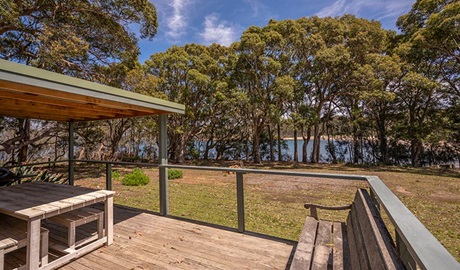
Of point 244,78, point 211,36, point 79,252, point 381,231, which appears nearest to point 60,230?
point 79,252

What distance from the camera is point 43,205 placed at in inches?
94.7

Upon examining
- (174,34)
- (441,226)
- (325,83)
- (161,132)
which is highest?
(174,34)

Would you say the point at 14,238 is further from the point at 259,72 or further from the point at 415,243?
the point at 259,72

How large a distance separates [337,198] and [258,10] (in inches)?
398

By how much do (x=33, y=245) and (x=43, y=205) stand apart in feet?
1.34

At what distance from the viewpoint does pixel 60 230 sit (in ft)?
10.6

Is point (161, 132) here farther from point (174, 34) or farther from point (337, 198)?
point (174, 34)

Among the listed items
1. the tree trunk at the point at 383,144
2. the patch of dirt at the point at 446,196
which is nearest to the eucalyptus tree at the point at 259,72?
the patch of dirt at the point at 446,196

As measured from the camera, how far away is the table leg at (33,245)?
213cm

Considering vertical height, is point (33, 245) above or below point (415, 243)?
below

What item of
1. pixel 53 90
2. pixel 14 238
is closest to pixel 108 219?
pixel 14 238

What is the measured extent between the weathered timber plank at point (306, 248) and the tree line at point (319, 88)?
8945mm

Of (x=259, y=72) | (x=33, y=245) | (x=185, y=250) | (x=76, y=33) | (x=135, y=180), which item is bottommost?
(x=185, y=250)

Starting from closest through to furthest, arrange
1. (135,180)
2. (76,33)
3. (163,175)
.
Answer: (163,175) < (76,33) < (135,180)
